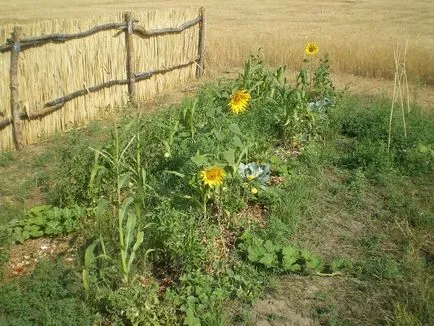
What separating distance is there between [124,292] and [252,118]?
11.2 ft

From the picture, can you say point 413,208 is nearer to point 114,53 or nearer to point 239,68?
point 114,53

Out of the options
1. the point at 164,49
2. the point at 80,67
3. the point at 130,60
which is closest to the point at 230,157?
the point at 80,67

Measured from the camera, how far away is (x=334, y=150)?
17.9ft

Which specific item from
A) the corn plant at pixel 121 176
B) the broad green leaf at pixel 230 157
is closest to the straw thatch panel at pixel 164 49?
the corn plant at pixel 121 176

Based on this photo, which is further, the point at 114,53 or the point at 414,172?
the point at 114,53

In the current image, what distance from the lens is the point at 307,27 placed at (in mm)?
17156

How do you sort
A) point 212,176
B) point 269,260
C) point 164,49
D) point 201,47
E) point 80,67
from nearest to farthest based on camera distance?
1. point 269,260
2. point 212,176
3. point 80,67
4. point 164,49
5. point 201,47

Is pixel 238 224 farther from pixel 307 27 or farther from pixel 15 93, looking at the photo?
pixel 307 27

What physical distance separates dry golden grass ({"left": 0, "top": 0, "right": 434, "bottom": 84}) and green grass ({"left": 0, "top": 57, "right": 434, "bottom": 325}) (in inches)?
114

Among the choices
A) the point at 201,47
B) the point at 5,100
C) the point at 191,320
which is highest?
the point at 201,47

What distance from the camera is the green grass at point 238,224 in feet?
9.90

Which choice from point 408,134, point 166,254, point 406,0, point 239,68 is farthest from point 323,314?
point 406,0

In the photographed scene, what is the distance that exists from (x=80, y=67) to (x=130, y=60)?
1229 mm

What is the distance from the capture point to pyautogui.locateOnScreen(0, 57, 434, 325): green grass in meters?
3.02
